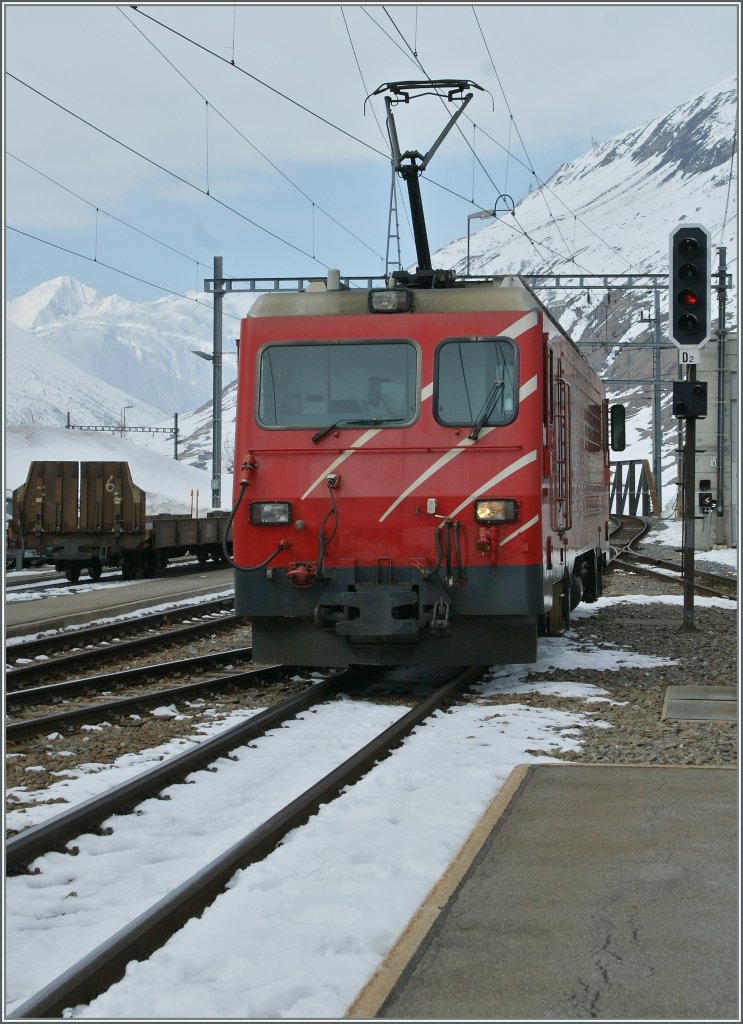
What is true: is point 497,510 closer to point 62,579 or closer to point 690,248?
point 690,248

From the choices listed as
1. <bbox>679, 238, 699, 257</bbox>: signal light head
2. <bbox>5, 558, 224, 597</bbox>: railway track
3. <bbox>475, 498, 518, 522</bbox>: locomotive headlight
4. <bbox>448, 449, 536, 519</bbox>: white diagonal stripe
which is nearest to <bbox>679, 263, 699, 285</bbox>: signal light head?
<bbox>679, 238, 699, 257</bbox>: signal light head

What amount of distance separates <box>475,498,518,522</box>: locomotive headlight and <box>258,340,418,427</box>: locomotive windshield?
3.09 feet

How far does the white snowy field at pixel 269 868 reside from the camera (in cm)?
425

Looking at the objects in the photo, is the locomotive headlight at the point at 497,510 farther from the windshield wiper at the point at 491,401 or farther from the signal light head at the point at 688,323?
the signal light head at the point at 688,323

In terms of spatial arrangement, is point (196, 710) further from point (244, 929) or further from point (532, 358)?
point (244, 929)

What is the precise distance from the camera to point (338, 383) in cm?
1044

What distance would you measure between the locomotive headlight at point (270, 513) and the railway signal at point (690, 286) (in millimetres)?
5711

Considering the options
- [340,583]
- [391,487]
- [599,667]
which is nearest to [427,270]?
[391,487]

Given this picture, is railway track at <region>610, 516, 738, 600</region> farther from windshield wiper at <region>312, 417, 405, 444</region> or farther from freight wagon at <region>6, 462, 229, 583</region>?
windshield wiper at <region>312, 417, 405, 444</region>

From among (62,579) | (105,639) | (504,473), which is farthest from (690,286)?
(62,579)

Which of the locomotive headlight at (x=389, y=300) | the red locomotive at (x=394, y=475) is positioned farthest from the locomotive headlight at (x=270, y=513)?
the locomotive headlight at (x=389, y=300)

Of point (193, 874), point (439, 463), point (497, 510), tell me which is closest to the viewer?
point (193, 874)

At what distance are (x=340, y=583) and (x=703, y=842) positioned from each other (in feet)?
15.9

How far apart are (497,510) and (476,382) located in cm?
104
